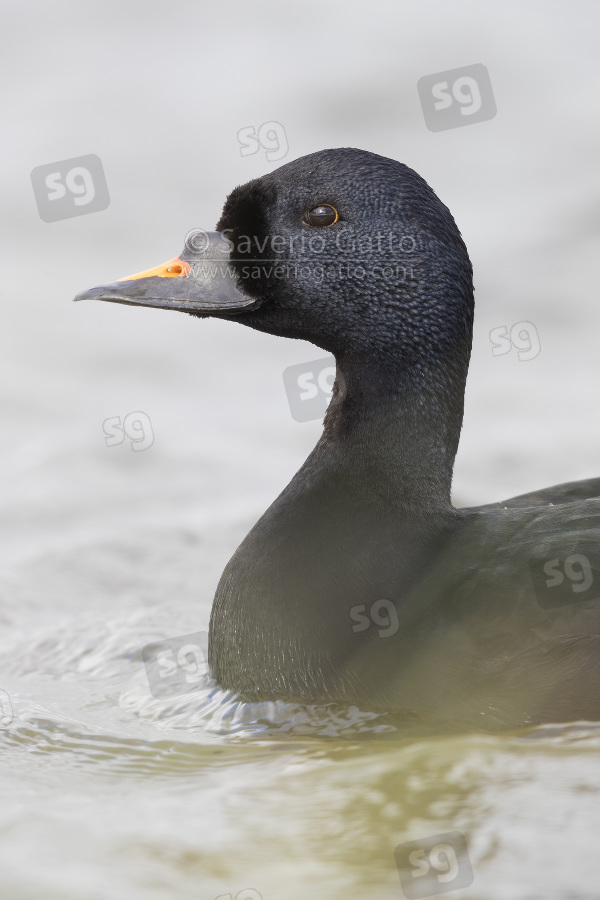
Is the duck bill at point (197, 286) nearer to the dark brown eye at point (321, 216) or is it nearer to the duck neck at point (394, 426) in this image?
the dark brown eye at point (321, 216)

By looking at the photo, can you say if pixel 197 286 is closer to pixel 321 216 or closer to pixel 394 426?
pixel 321 216

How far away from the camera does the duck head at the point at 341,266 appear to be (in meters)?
4.49

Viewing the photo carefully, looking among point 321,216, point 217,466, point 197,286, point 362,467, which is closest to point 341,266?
point 321,216

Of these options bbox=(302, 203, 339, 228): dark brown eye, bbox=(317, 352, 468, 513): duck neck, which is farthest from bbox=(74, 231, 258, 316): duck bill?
bbox=(317, 352, 468, 513): duck neck

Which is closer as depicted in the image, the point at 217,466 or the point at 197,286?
the point at 197,286

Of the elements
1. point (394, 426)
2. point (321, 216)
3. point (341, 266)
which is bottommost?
point (394, 426)

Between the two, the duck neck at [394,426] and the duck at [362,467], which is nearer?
the duck at [362,467]

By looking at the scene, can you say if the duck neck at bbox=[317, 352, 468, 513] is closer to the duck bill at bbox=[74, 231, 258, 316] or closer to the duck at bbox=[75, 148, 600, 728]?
the duck at bbox=[75, 148, 600, 728]

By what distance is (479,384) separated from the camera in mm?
7582

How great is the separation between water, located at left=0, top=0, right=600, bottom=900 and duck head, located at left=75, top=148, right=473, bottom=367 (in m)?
1.31

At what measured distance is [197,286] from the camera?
4.66 metres

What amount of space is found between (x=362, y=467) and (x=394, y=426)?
18 centimetres

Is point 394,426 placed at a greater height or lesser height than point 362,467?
greater

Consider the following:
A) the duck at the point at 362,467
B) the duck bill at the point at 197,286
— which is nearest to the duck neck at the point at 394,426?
the duck at the point at 362,467
